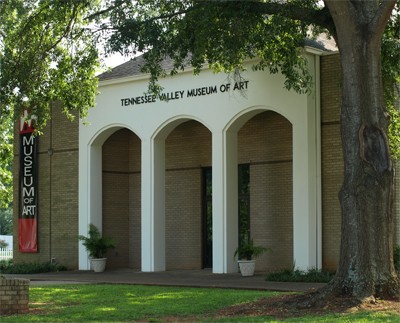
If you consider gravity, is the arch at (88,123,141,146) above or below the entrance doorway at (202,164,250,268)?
above

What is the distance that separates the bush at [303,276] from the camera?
20.6 meters

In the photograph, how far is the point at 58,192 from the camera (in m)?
28.8

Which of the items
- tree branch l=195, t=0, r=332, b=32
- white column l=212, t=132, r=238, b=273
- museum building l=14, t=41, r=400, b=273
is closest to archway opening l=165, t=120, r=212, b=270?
museum building l=14, t=41, r=400, b=273

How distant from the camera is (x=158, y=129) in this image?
84.6 feet

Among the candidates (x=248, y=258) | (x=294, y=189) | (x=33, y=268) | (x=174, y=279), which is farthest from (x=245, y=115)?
(x=33, y=268)

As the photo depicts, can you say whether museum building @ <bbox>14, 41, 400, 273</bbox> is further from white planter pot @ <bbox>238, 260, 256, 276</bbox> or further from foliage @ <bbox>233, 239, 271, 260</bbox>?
white planter pot @ <bbox>238, 260, 256, 276</bbox>

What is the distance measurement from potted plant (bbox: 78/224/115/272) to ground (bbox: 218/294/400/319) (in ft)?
44.1

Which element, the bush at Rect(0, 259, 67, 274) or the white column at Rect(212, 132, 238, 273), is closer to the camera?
the white column at Rect(212, 132, 238, 273)

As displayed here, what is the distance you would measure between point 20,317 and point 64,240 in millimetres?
15591

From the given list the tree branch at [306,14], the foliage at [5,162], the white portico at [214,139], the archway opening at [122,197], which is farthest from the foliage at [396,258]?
the foliage at [5,162]

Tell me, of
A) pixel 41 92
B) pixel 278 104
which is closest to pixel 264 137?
pixel 278 104

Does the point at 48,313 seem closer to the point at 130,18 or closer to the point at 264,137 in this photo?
the point at 130,18

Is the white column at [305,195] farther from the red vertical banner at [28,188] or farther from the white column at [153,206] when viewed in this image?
the red vertical banner at [28,188]

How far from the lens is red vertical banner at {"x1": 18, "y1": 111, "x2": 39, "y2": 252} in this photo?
96.2 ft
